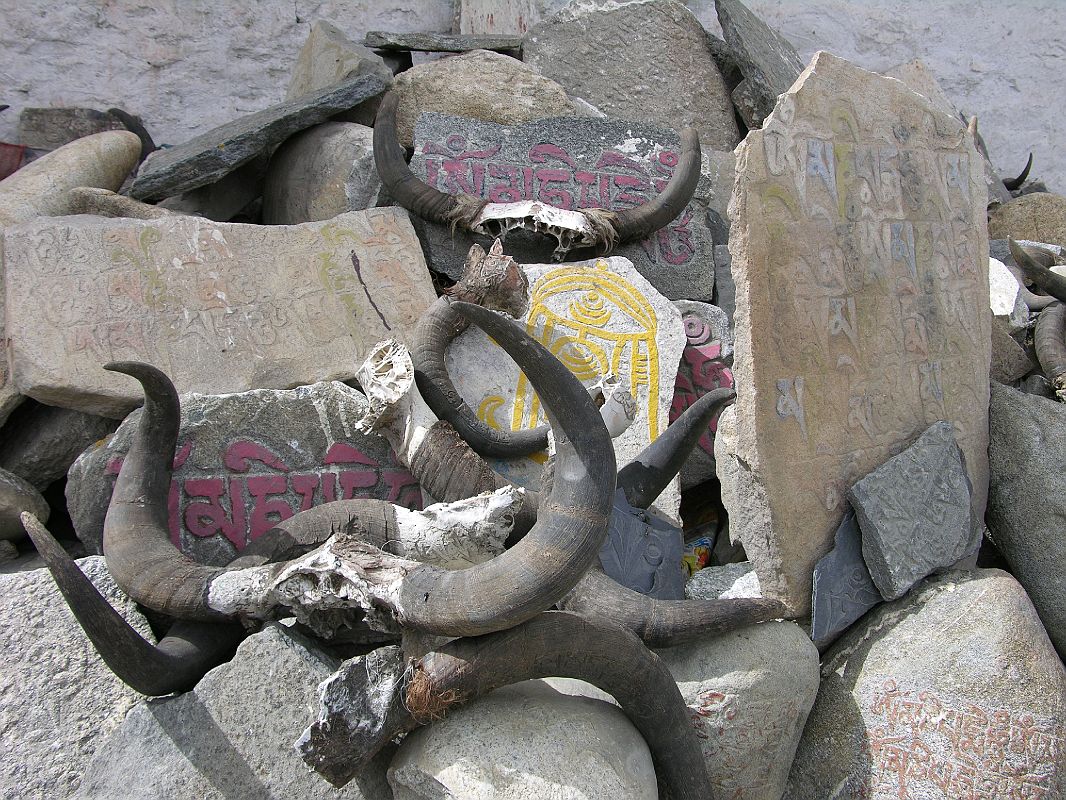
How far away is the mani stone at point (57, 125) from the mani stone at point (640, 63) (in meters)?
2.79

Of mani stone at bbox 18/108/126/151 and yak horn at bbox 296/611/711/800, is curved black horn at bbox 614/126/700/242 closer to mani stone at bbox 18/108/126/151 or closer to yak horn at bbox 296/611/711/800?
yak horn at bbox 296/611/711/800

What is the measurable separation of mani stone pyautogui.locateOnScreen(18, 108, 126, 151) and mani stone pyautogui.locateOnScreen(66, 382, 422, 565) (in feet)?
11.6

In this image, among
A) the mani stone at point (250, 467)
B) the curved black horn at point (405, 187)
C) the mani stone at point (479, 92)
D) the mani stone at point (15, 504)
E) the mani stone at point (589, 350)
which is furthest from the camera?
the mani stone at point (479, 92)

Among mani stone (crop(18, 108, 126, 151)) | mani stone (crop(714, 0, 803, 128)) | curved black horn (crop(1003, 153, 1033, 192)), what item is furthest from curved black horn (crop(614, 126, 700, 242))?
curved black horn (crop(1003, 153, 1033, 192))

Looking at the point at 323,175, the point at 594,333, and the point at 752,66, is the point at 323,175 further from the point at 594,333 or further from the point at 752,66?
the point at 752,66

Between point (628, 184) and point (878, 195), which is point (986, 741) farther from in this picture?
point (628, 184)

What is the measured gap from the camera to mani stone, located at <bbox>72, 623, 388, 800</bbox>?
6.84 feet

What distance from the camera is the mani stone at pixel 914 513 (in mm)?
2732

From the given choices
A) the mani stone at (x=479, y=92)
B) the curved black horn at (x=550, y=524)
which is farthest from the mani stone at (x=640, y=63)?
the curved black horn at (x=550, y=524)

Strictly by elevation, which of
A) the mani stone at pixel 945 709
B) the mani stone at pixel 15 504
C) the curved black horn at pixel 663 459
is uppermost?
the curved black horn at pixel 663 459

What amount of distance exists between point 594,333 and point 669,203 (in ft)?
2.94

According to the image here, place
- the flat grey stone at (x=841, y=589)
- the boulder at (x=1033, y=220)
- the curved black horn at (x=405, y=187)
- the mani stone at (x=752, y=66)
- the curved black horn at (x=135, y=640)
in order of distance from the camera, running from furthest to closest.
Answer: the boulder at (x=1033, y=220)
the mani stone at (x=752, y=66)
the curved black horn at (x=405, y=187)
the flat grey stone at (x=841, y=589)
the curved black horn at (x=135, y=640)

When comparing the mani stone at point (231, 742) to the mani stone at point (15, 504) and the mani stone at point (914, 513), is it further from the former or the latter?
the mani stone at point (914, 513)

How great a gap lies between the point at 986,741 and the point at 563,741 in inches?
45.5
